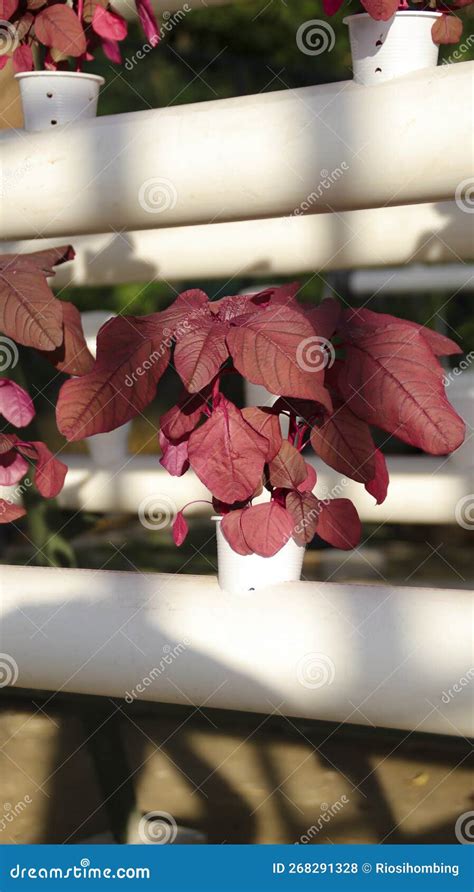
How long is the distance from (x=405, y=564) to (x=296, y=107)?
240cm

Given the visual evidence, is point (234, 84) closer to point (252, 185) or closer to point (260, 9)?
point (260, 9)

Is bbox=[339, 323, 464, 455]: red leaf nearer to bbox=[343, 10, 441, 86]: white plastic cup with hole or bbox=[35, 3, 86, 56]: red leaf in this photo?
bbox=[343, 10, 441, 86]: white plastic cup with hole

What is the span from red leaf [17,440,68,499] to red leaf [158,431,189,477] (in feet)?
0.73

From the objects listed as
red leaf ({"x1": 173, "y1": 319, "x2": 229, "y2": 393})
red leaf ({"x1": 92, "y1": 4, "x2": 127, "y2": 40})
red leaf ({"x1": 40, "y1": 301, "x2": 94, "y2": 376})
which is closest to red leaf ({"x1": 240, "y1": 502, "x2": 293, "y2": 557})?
red leaf ({"x1": 173, "y1": 319, "x2": 229, "y2": 393})

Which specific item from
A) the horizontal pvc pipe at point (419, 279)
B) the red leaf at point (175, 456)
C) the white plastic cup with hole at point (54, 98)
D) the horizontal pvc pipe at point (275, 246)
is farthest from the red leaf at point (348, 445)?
the horizontal pvc pipe at point (419, 279)

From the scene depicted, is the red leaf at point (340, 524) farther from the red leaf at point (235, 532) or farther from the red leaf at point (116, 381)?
the red leaf at point (116, 381)

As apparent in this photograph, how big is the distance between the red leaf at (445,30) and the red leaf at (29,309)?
0.68 meters

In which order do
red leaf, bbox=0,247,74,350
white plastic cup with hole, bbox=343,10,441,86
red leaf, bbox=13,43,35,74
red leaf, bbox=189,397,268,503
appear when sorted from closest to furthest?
red leaf, bbox=189,397,268,503 → red leaf, bbox=0,247,74,350 → white plastic cup with hole, bbox=343,10,441,86 → red leaf, bbox=13,43,35,74

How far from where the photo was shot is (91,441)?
7.54 feet

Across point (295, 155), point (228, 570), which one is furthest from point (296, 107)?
point (228, 570)

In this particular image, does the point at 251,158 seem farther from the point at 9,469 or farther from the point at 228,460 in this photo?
the point at 9,469

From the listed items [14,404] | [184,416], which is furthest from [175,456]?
[14,404]

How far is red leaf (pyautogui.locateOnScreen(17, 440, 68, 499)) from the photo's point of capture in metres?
1.58

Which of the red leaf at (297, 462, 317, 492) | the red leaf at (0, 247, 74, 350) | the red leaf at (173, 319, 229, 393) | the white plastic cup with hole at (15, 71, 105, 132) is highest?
the white plastic cup with hole at (15, 71, 105, 132)
